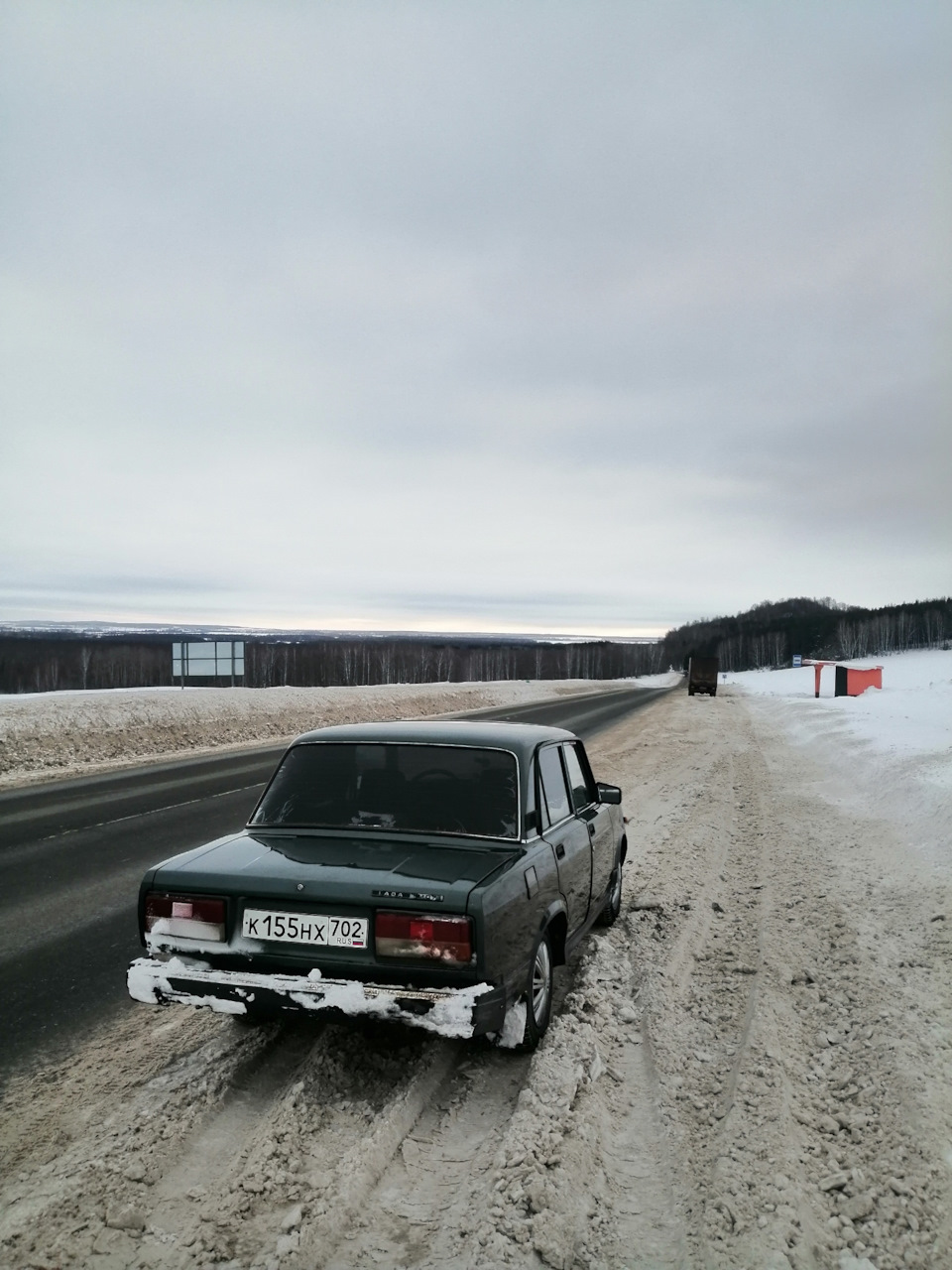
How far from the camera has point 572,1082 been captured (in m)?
3.59

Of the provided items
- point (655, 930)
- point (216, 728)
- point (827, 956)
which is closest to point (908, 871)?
point (827, 956)

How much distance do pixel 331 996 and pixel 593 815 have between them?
2.45m

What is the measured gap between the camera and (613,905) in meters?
5.93

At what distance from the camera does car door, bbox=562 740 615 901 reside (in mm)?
5137

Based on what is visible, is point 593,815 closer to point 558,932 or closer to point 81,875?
point 558,932

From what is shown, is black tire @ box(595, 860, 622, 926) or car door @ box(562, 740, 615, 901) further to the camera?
black tire @ box(595, 860, 622, 926)

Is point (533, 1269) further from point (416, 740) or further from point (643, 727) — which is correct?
point (643, 727)


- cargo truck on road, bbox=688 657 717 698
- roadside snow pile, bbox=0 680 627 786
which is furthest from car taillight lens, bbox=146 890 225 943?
cargo truck on road, bbox=688 657 717 698

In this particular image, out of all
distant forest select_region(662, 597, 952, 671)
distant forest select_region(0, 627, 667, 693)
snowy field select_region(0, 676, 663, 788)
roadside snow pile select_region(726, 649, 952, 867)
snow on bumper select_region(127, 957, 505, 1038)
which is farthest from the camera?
distant forest select_region(662, 597, 952, 671)

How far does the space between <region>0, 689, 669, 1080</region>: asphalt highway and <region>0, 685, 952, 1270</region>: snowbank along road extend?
0.40m

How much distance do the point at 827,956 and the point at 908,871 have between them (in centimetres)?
265

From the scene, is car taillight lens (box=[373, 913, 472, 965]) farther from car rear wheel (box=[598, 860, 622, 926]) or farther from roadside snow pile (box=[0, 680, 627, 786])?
roadside snow pile (box=[0, 680, 627, 786])

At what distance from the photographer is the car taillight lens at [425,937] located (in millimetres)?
3299

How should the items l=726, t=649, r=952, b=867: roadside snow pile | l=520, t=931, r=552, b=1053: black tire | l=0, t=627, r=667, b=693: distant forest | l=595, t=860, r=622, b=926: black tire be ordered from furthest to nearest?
l=0, t=627, r=667, b=693: distant forest < l=726, t=649, r=952, b=867: roadside snow pile < l=595, t=860, r=622, b=926: black tire < l=520, t=931, r=552, b=1053: black tire
